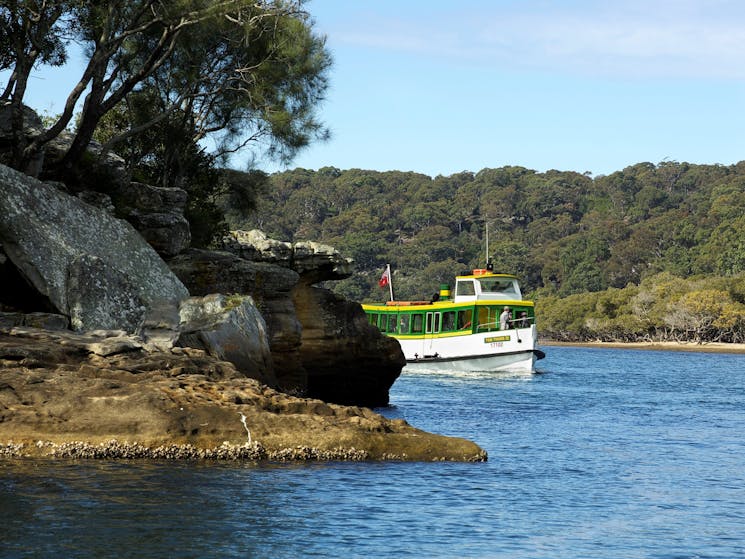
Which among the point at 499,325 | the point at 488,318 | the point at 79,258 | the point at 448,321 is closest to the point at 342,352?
the point at 79,258

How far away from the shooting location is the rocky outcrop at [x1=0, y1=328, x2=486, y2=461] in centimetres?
1511

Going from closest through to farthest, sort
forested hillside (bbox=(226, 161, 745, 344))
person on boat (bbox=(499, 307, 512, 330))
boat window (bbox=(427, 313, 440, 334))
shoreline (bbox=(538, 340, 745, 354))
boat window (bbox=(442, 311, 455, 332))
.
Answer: person on boat (bbox=(499, 307, 512, 330)) < boat window (bbox=(442, 311, 455, 332)) < boat window (bbox=(427, 313, 440, 334)) < shoreline (bbox=(538, 340, 745, 354)) < forested hillside (bbox=(226, 161, 745, 344))

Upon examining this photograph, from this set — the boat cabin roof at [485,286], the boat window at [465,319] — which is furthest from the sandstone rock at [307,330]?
the boat cabin roof at [485,286]

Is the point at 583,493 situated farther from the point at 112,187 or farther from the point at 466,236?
the point at 466,236

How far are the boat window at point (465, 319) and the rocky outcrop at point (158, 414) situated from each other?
3017 cm

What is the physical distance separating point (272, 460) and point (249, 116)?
19691mm

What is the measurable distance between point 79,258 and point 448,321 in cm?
2987

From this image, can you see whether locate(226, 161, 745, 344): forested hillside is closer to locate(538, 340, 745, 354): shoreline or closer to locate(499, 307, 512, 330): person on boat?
locate(538, 340, 745, 354): shoreline

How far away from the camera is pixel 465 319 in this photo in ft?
158

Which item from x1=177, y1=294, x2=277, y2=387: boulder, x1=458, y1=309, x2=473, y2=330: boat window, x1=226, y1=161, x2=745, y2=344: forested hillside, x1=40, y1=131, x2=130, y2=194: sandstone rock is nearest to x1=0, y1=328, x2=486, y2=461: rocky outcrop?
x1=177, y1=294, x2=277, y2=387: boulder

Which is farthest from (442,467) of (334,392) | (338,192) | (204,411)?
(338,192)

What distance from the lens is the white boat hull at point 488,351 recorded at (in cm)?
4794

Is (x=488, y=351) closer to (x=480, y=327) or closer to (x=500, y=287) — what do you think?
(x=480, y=327)

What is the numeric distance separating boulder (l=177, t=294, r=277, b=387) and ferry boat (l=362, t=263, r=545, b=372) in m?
25.9
